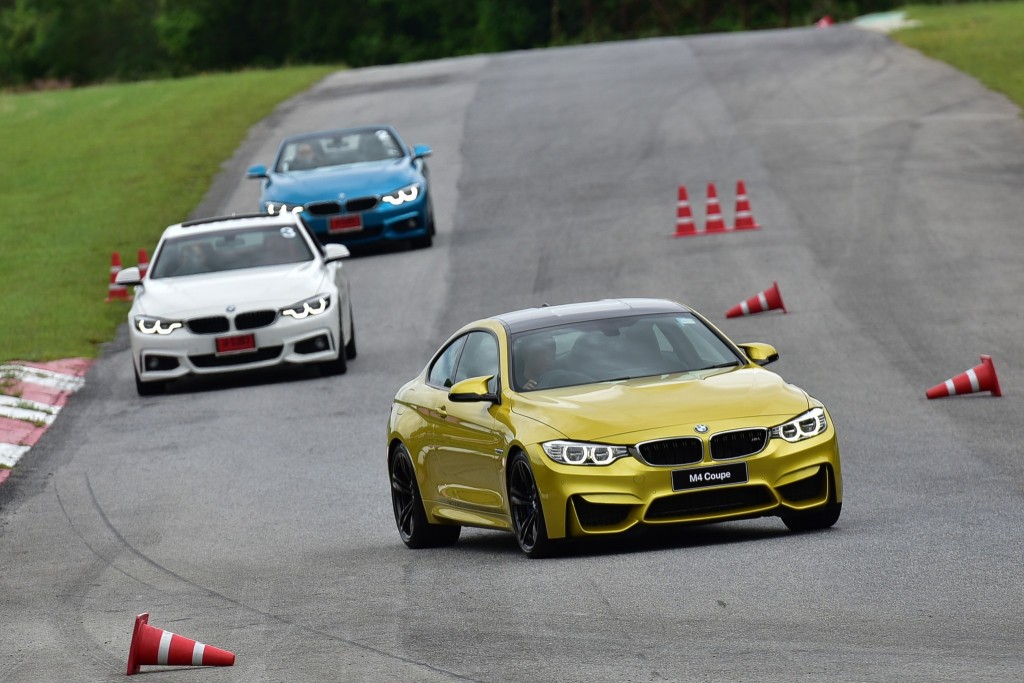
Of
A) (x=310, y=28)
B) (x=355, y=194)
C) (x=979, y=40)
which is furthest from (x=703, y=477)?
(x=310, y=28)

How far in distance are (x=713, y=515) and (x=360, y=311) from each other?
14.1 m

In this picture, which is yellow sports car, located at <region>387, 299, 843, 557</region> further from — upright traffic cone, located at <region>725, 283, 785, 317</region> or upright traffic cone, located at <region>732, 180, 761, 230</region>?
upright traffic cone, located at <region>732, 180, 761, 230</region>

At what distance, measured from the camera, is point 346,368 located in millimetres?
20281

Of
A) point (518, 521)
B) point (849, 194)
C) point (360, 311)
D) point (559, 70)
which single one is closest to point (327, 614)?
point (518, 521)

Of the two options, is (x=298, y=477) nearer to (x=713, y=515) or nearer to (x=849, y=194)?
(x=713, y=515)

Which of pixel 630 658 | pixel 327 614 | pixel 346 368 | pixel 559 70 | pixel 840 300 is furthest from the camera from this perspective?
pixel 559 70

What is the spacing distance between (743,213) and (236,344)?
32.0 ft

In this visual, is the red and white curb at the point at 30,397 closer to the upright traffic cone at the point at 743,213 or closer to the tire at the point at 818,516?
the tire at the point at 818,516

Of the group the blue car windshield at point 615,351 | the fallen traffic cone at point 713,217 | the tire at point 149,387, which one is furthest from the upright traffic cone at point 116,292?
the blue car windshield at point 615,351

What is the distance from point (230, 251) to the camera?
21.0 meters

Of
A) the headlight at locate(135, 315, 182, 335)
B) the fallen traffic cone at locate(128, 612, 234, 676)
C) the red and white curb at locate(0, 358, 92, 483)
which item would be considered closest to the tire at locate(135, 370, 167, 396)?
the headlight at locate(135, 315, 182, 335)

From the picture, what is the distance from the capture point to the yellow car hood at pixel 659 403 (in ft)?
33.7

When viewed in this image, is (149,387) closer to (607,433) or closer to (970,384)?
(970,384)

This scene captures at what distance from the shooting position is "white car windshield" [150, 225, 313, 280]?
2084 centimetres
